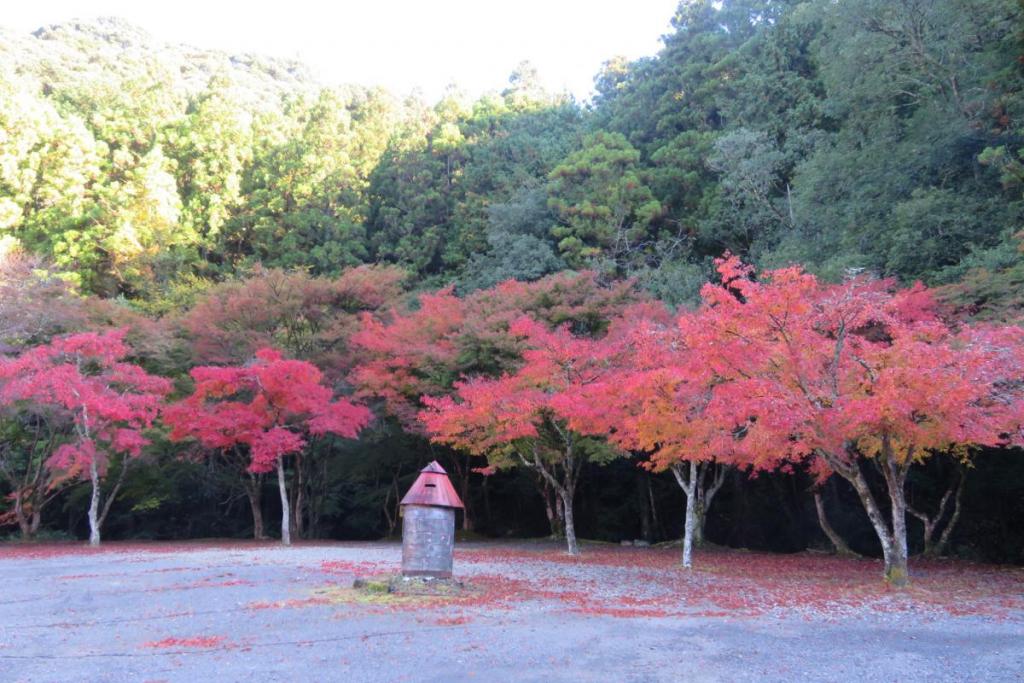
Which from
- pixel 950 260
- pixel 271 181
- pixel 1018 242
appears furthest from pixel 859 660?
pixel 271 181

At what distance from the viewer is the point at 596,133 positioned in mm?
32062

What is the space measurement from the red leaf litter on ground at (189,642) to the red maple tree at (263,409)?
12.7 m

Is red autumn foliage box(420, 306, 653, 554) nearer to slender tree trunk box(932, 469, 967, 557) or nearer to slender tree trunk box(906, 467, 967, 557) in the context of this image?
slender tree trunk box(906, 467, 967, 557)

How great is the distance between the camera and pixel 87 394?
61.6 ft

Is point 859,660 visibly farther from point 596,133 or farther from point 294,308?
point 596,133

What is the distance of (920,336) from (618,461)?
13.9 meters

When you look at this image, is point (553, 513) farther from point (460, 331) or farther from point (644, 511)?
point (460, 331)

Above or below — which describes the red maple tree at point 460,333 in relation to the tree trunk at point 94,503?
above

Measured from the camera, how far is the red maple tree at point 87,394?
61.0 feet

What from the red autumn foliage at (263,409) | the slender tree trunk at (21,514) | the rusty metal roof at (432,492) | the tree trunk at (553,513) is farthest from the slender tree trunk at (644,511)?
the slender tree trunk at (21,514)

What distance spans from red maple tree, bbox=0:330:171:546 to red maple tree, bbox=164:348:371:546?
1019 millimetres

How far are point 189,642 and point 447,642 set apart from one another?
2.36 m

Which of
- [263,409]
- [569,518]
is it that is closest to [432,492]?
[569,518]

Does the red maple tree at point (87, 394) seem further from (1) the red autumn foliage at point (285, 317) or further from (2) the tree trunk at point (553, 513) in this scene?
(2) the tree trunk at point (553, 513)
